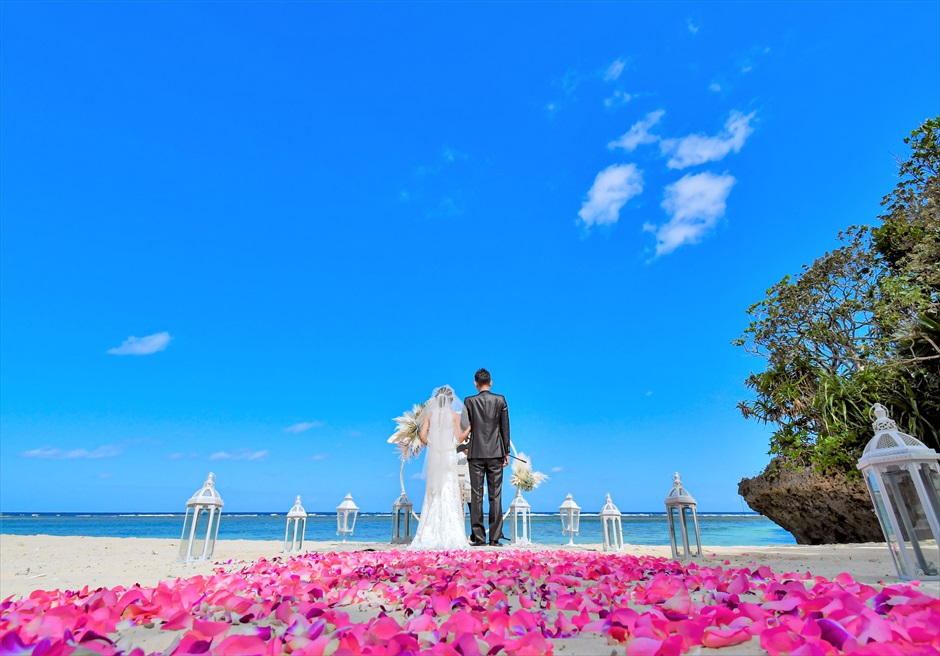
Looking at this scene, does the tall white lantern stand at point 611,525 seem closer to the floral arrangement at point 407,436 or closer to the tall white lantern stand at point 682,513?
the tall white lantern stand at point 682,513

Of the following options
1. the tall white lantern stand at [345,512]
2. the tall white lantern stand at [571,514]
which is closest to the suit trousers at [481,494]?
the tall white lantern stand at [571,514]

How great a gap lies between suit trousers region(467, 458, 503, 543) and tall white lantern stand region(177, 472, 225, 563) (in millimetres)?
3836

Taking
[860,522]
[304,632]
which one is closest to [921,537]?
[304,632]

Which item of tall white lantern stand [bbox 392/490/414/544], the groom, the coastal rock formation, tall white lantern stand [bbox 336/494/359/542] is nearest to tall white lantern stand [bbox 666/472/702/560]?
the groom

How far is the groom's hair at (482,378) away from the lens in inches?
340

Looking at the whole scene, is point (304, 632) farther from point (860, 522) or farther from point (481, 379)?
point (860, 522)

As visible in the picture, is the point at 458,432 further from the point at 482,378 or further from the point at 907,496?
the point at 907,496

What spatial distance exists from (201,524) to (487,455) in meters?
4.25

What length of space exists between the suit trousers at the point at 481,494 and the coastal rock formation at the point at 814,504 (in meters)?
6.73

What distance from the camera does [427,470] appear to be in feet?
28.3

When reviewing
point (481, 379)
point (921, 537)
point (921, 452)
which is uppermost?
point (481, 379)

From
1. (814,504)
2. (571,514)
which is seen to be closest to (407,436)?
(571,514)

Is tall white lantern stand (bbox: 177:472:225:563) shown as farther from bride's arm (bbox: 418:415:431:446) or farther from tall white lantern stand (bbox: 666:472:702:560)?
tall white lantern stand (bbox: 666:472:702:560)

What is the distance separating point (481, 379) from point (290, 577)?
520 cm
